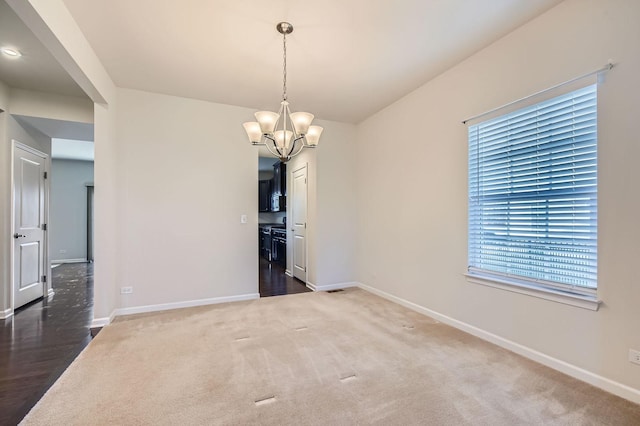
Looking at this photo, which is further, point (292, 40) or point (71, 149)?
point (71, 149)

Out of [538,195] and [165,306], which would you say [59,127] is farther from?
[538,195]

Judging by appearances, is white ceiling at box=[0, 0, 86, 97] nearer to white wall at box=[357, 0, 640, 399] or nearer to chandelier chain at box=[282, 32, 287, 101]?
chandelier chain at box=[282, 32, 287, 101]

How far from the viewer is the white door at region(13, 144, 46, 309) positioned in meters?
3.72

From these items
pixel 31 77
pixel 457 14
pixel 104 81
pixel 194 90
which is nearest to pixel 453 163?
pixel 457 14

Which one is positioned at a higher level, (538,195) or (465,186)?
(465,186)

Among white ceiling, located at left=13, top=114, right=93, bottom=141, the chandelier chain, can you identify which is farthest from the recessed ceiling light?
the chandelier chain

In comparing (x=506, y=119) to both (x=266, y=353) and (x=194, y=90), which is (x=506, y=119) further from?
(x=194, y=90)

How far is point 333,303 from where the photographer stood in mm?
3992

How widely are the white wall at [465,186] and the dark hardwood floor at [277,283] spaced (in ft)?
4.58

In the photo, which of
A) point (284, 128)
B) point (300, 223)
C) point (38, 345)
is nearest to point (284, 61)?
point (284, 128)

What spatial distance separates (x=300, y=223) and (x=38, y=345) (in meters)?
3.76

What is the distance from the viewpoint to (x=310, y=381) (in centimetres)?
208

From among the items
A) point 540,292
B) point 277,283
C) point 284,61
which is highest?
point 284,61

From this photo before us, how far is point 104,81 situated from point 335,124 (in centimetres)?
316
